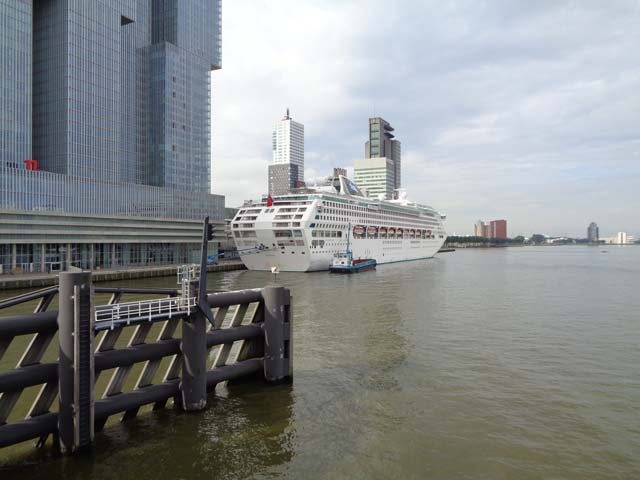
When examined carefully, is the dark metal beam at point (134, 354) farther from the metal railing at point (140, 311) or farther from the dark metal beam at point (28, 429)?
the dark metal beam at point (28, 429)

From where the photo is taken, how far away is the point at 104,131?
315 feet

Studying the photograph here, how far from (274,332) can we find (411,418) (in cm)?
550

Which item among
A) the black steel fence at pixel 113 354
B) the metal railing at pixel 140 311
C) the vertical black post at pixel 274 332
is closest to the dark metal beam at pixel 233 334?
the black steel fence at pixel 113 354

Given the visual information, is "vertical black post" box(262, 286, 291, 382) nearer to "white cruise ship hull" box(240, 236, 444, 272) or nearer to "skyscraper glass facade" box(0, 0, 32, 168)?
"white cruise ship hull" box(240, 236, 444, 272)

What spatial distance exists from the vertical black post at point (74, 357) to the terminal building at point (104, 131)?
54.0m

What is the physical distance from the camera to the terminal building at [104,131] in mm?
63344

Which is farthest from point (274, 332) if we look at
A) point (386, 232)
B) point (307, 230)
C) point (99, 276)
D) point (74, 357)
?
point (386, 232)

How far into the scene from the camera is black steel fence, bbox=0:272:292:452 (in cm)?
1077

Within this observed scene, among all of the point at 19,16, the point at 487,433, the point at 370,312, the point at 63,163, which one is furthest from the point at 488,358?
the point at 19,16

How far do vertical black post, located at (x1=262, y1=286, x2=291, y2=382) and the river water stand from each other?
67 cm

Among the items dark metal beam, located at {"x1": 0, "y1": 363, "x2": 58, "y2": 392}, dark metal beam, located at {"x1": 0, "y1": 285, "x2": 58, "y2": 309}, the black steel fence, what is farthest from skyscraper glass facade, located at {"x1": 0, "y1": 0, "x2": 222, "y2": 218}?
dark metal beam, located at {"x1": 0, "y1": 363, "x2": 58, "y2": 392}

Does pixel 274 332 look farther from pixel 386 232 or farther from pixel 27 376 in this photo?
pixel 386 232

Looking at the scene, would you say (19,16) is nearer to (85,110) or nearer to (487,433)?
(85,110)

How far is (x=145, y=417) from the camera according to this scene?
13.5m
